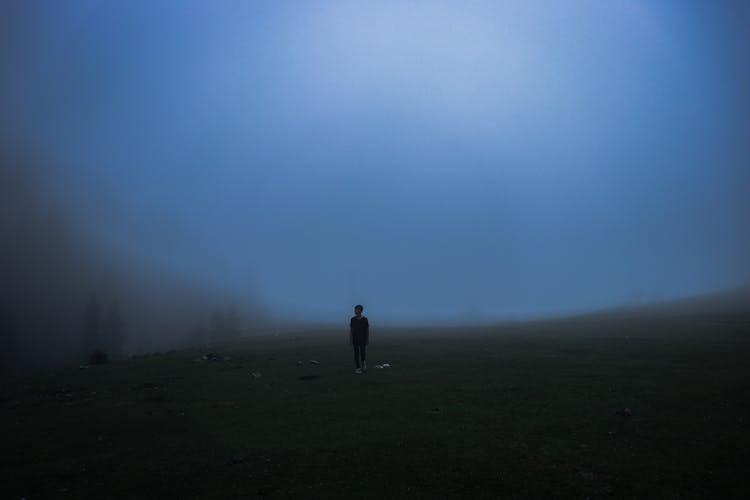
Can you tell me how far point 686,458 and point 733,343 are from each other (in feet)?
100.0

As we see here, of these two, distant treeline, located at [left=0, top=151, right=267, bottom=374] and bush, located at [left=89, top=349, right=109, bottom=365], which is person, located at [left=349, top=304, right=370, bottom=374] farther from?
Result: distant treeline, located at [left=0, top=151, right=267, bottom=374]

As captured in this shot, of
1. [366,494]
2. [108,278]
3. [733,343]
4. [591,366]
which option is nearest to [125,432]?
[366,494]

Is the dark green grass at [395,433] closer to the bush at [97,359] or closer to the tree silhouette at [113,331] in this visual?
the bush at [97,359]

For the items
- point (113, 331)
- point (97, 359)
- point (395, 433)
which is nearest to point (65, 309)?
point (113, 331)

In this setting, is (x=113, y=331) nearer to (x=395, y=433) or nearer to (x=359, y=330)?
(x=359, y=330)

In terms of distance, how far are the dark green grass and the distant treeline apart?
8061 cm

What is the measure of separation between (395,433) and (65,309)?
16986 centimetres

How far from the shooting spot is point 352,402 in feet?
68.1

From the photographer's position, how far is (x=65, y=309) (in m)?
151

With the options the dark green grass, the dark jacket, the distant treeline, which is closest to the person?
the dark jacket

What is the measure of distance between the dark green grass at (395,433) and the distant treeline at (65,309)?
8061 centimetres

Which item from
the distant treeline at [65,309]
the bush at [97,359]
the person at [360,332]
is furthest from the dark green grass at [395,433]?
the distant treeline at [65,309]

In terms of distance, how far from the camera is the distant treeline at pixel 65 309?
105750 mm

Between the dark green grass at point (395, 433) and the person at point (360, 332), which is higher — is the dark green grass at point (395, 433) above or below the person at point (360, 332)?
below
